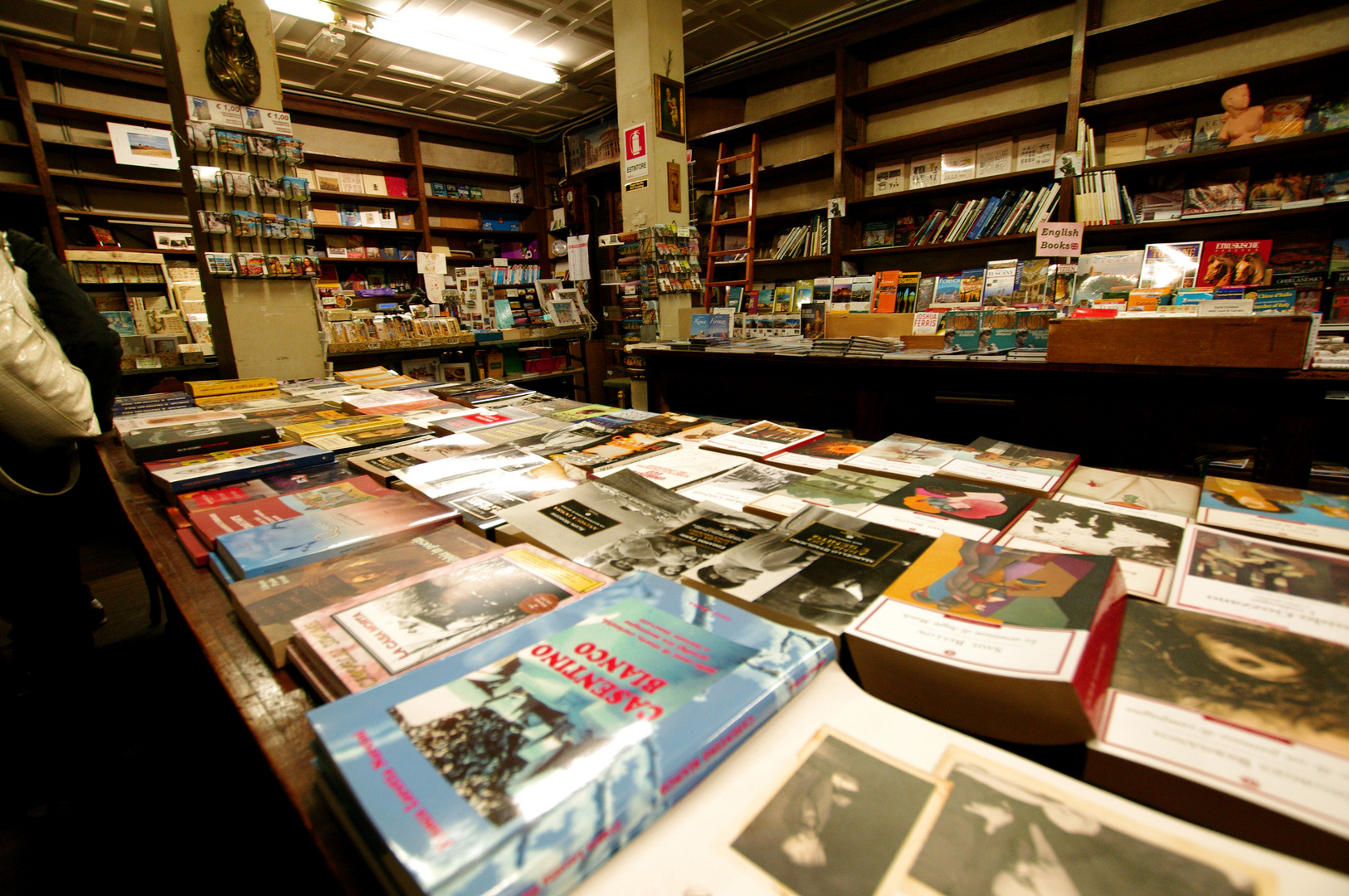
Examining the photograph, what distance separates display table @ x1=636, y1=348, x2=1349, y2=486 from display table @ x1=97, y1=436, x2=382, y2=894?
2.46 m

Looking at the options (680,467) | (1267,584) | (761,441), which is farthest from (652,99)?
(1267,584)

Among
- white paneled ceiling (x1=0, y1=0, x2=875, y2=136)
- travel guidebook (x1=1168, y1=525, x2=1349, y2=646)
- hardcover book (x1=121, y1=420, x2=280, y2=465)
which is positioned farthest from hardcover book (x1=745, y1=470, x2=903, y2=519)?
white paneled ceiling (x1=0, y1=0, x2=875, y2=136)

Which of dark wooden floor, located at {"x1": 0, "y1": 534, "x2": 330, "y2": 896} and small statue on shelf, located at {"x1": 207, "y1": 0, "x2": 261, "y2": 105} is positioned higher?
small statue on shelf, located at {"x1": 207, "y1": 0, "x2": 261, "y2": 105}

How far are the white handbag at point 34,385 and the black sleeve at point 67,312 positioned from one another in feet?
0.26

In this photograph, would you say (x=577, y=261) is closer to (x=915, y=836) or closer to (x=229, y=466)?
(x=229, y=466)

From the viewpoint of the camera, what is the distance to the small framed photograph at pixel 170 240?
17.2 feet

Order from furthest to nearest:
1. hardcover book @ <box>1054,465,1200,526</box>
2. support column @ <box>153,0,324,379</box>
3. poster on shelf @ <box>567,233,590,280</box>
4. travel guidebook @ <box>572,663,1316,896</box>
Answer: poster on shelf @ <box>567,233,590,280</box> < support column @ <box>153,0,324,379</box> < hardcover book @ <box>1054,465,1200,526</box> < travel guidebook @ <box>572,663,1316,896</box>

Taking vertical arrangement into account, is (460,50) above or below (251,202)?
above

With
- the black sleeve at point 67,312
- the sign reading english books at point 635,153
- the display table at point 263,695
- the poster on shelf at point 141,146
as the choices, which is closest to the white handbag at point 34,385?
the black sleeve at point 67,312

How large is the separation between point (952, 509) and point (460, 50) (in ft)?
19.2

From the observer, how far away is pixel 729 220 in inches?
211

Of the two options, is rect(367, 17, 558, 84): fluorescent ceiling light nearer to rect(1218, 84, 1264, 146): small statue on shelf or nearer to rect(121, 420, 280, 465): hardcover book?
rect(121, 420, 280, 465): hardcover book

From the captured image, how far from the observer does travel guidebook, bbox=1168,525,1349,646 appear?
2.08 feet

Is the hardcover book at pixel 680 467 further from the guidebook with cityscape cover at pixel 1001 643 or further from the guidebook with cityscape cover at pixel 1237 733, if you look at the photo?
the guidebook with cityscape cover at pixel 1237 733
